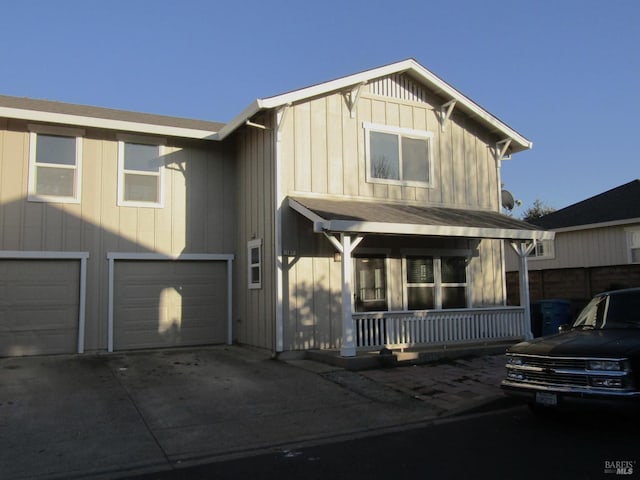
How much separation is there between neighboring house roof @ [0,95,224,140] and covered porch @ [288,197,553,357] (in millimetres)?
3532

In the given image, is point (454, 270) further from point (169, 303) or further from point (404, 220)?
point (169, 303)

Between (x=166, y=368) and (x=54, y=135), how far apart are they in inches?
226

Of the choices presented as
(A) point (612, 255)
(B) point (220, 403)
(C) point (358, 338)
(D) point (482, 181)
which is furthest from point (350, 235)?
(A) point (612, 255)

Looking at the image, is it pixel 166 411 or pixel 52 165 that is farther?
pixel 52 165

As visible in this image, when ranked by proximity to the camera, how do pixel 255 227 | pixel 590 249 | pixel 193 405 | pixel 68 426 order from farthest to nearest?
pixel 590 249 → pixel 255 227 → pixel 193 405 → pixel 68 426

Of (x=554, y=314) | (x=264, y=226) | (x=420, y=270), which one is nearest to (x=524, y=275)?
(x=554, y=314)

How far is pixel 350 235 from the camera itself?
10.5m

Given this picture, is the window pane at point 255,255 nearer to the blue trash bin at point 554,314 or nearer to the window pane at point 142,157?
the window pane at point 142,157

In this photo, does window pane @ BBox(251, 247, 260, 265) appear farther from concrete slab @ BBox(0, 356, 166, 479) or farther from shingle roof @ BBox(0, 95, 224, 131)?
concrete slab @ BBox(0, 356, 166, 479)

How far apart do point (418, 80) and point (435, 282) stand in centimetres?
502

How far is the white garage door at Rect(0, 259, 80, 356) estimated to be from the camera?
11297 mm

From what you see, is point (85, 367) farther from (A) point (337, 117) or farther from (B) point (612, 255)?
(B) point (612, 255)

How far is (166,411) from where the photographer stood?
7.53m

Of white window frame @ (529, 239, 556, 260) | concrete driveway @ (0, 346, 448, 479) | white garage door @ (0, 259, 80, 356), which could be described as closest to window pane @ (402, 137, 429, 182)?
concrete driveway @ (0, 346, 448, 479)
